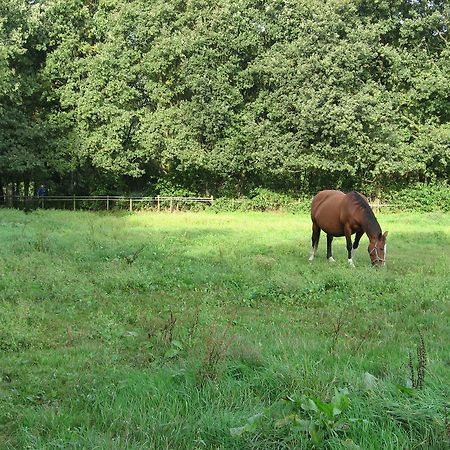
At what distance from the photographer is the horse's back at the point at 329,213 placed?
12867mm

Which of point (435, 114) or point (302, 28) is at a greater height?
point (302, 28)

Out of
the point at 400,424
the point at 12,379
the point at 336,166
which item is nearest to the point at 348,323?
the point at 400,424

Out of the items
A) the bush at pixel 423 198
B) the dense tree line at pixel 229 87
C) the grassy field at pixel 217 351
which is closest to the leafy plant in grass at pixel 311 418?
the grassy field at pixel 217 351

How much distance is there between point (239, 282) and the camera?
9.78m

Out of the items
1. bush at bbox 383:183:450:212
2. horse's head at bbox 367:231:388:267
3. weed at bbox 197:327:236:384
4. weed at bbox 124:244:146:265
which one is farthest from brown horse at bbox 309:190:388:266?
bush at bbox 383:183:450:212

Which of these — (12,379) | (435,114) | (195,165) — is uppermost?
(435,114)

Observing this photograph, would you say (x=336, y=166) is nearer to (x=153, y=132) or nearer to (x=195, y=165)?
(x=195, y=165)

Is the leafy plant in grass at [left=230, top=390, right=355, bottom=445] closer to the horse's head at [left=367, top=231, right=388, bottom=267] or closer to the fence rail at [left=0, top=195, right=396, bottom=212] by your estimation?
the horse's head at [left=367, top=231, right=388, bottom=267]

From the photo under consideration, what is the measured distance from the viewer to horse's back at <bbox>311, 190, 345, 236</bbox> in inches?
507

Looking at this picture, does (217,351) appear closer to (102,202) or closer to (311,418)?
(311,418)

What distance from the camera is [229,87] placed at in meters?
30.9

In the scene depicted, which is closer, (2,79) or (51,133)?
(2,79)

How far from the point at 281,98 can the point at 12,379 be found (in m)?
27.5

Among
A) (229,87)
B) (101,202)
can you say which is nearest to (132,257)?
(229,87)
